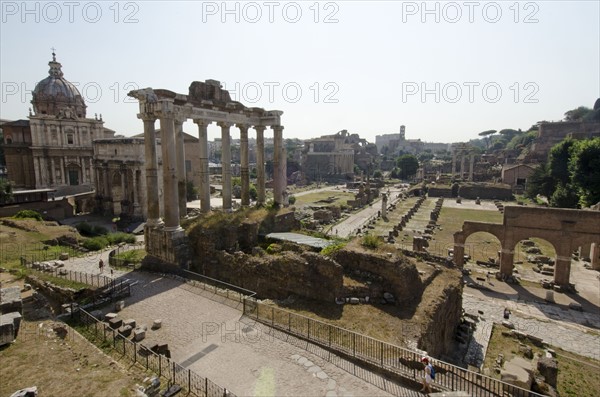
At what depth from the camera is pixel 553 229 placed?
2369 centimetres

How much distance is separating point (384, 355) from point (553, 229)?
69.0ft

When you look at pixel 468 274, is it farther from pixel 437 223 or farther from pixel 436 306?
pixel 437 223

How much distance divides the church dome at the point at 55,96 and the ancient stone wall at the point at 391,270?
50.0 metres

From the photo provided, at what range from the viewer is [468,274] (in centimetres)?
2552

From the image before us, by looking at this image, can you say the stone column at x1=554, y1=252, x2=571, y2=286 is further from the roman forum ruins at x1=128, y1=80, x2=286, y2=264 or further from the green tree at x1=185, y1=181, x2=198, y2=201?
the green tree at x1=185, y1=181, x2=198, y2=201

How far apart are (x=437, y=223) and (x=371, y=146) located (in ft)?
409

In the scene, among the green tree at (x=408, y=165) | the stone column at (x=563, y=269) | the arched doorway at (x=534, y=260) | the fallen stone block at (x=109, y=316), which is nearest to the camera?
the fallen stone block at (x=109, y=316)

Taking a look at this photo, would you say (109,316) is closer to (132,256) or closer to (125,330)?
(125,330)

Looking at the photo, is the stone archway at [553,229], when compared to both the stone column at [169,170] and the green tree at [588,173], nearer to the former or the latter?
the green tree at [588,173]

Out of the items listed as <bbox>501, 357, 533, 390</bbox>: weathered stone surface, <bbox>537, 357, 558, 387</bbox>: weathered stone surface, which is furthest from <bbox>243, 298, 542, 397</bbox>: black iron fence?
<bbox>537, 357, 558, 387</bbox>: weathered stone surface

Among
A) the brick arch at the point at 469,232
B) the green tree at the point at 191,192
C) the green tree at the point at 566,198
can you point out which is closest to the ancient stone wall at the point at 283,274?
the brick arch at the point at 469,232

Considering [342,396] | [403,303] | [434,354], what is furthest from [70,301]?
[434,354]

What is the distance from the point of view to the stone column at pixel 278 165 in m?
24.9

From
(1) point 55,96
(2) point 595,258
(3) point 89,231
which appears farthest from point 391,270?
(1) point 55,96
